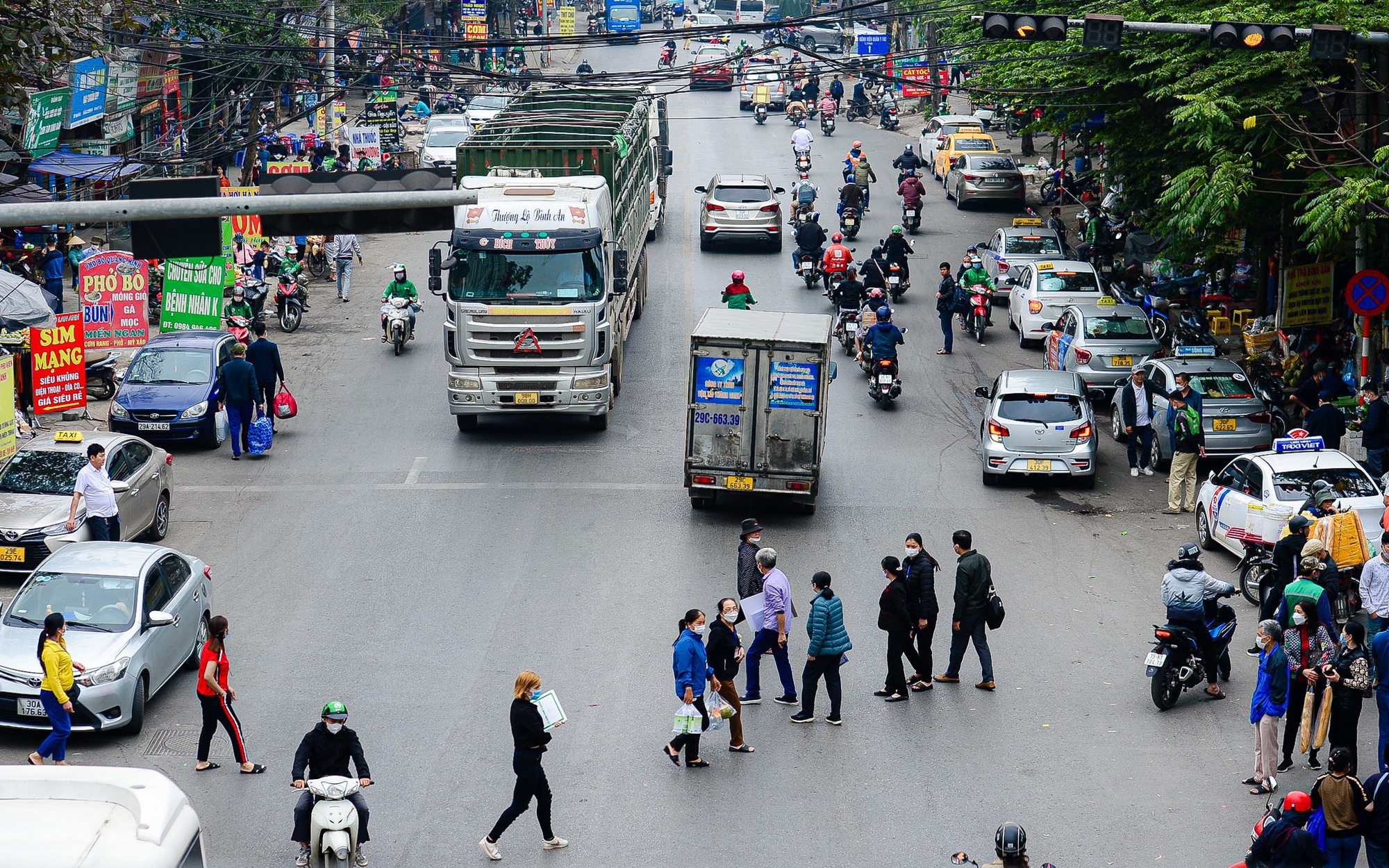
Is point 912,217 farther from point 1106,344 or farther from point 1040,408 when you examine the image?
point 1040,408

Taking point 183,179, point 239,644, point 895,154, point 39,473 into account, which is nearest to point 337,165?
point 895,154

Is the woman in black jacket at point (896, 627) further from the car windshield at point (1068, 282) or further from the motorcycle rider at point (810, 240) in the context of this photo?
the motorcycle rider at point (810, 240)

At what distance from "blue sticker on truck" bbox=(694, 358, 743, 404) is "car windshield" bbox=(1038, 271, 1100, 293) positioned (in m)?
12.9

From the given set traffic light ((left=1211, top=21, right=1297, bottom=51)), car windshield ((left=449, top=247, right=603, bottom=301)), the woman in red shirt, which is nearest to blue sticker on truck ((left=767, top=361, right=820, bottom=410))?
car windshield ((left=449, top=247, right=603, bottom=301))

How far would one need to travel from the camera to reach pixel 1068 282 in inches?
1242

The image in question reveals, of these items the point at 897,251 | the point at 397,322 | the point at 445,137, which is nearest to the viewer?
the point at 397,322

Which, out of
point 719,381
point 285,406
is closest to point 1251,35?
point 719,381

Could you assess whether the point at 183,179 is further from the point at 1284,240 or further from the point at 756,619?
the point at 1284,240

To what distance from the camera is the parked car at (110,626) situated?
43.8 feet

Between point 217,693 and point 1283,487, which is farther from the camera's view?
point 1283,487

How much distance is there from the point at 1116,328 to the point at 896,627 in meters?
14.5

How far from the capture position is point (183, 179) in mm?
10461

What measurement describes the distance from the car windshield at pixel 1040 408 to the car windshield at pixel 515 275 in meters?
6.40

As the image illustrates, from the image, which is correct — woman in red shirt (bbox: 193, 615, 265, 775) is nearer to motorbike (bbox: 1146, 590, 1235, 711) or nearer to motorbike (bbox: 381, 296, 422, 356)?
motorbike (bbox: 1146, 590, 1235, 711)
